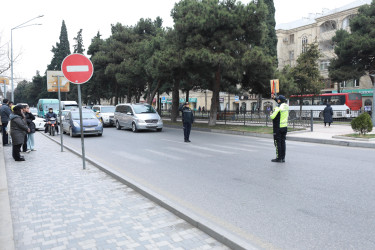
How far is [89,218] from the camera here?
427cm

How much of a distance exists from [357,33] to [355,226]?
107ft

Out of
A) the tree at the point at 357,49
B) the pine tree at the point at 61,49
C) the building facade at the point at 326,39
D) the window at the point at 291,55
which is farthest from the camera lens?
the pine tree at the point at 61,49

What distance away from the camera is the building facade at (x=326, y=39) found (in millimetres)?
42781

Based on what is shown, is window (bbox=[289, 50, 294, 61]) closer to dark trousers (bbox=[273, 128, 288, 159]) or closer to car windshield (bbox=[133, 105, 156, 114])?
car windshield (bbox=[133, 105, 156, 114])

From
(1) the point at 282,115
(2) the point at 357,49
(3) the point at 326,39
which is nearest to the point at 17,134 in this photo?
(1) the point at 282,115

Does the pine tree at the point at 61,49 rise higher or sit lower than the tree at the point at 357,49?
higher

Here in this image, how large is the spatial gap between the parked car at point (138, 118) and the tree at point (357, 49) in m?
21.8

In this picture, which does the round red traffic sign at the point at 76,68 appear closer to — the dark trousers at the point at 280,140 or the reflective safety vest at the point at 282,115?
the reflective safety vest at the point at 282,115

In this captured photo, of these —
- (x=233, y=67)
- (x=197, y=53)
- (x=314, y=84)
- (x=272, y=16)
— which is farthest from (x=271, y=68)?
(x=272, y=16)

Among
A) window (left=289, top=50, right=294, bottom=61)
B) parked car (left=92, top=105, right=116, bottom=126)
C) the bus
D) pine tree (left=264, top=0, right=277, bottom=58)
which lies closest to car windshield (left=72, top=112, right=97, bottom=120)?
parked car (left=92, top=105, right=116, bottom=126)

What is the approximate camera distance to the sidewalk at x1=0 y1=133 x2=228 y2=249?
3.53m

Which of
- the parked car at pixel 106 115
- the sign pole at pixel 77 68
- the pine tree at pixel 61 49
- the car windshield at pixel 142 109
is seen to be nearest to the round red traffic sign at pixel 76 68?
the sign pole at pixel 77 68

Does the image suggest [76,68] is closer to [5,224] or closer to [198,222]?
[5,224]

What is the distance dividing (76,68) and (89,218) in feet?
14.7
